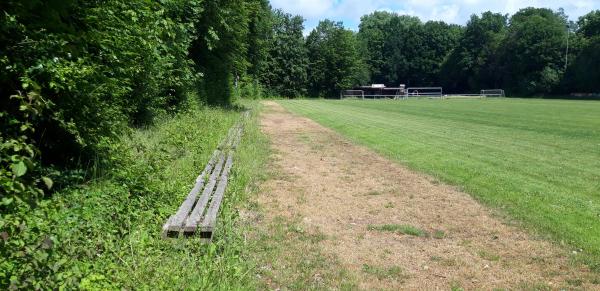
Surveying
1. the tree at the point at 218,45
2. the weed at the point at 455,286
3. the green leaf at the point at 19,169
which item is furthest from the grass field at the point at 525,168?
the tree at the point at 218,45

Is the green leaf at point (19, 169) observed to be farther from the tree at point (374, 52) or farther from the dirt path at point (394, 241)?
the tree at point (374, 52)

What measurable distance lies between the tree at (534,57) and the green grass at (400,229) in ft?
306

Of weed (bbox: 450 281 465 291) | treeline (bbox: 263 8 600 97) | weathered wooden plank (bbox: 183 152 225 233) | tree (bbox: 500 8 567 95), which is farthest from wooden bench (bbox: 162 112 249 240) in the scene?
tree (bbox: 500 8 567 95)

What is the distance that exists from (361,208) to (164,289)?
4459 mm

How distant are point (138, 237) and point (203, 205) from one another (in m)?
1.58

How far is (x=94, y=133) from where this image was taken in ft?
25.3

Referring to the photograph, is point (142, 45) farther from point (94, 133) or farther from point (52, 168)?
point (52, 168)

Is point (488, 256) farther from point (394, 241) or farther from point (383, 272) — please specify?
point (383, 272)

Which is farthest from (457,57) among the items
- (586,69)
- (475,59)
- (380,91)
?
(586,69)

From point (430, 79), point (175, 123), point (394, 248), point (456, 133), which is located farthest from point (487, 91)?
point (394, 248)

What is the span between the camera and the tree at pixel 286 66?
9169 cm

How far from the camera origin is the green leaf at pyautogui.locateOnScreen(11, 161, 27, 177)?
2.77 meters

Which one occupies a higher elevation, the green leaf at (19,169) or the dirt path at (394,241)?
the green leaf at (19,169)

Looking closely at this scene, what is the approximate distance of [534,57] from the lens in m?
96.1
